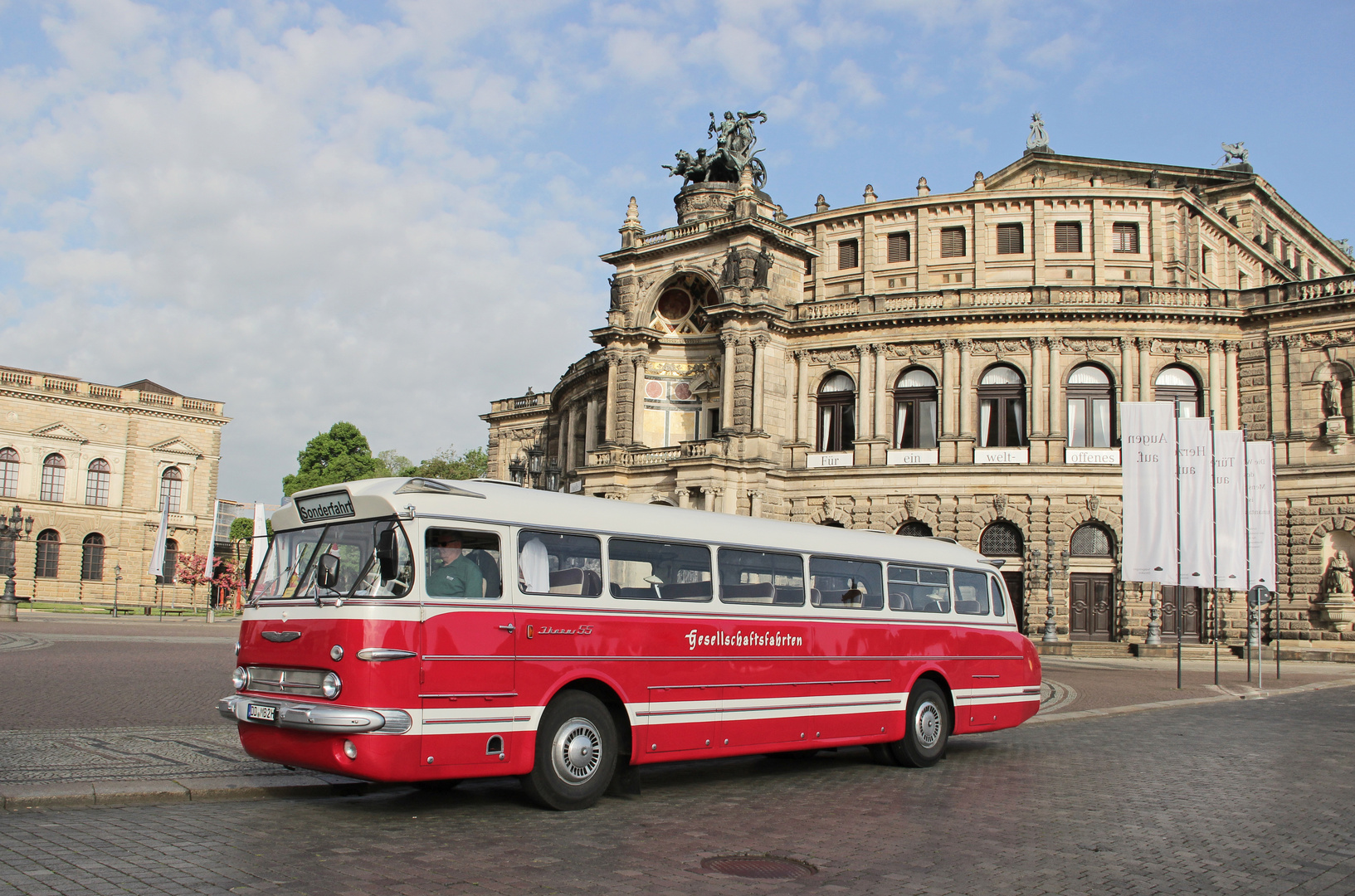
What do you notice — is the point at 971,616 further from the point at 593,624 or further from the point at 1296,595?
the point at 1296,595

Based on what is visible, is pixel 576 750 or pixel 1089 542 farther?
pixel 1089 542

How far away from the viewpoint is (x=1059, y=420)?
39719mm

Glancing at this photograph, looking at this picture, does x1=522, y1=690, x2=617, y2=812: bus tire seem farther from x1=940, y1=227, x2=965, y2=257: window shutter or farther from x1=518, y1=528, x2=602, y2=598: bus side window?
x1=940, y1=227, x2=965, y2=257: window shutter

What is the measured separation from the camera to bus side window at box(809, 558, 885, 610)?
1184cm

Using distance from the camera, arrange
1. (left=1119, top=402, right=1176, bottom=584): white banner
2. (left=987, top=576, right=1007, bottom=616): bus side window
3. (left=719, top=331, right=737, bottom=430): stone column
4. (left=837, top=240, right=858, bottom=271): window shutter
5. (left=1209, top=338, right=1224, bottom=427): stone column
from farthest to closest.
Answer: (left=837, top=240, right=858, bottom=271): window shutter, (left=719, top=331, right=737, bottom=430): stone column, (left=1209, top=338, right=1224, bottom=427): stone column, (left=1119, top=402, right=1176, bottom=584): white banner, (left=987, top=576, right=1007, bottom=616): bus side window

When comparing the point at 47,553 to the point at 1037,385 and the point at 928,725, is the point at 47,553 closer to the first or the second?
the point at 1037,385

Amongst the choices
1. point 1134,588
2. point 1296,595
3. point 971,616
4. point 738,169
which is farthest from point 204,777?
point 738,169

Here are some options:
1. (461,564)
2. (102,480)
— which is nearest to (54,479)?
(102,480)

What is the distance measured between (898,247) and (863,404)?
307 inches

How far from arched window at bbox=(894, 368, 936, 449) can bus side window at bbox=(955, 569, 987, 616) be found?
91.2 ft

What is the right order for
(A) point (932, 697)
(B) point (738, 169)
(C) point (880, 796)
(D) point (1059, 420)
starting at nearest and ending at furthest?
(C) point (880, 796) → (A) point (932, 697) → (D) point (1059, 420) → (B) point (738, 169)

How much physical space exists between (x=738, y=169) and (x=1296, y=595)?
2696cm

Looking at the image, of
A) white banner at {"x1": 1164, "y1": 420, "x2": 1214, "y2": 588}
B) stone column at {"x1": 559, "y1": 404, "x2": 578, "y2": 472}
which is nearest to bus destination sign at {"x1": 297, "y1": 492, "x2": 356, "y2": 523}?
white banner at {"x1": 1164, "y1": 420, "x2": 1214, "y2": 588}

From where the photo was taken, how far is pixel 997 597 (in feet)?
47.2
